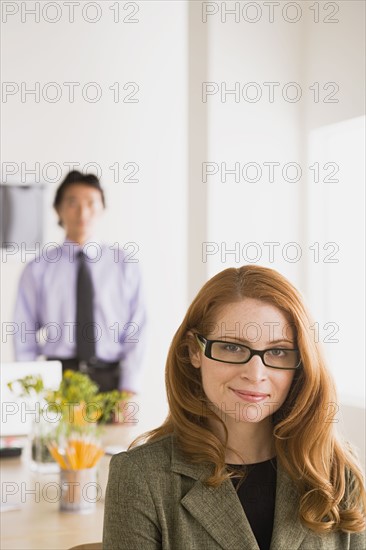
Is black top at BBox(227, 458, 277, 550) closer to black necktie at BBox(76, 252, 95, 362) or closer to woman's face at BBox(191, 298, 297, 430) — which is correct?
woman's face at BBox(191, 298, 297, 430)

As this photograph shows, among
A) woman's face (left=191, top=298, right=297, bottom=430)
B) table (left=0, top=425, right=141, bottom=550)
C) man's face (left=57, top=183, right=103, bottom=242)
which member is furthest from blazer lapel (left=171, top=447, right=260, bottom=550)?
man's face (left=57, top=183, right=103, bottom=242)

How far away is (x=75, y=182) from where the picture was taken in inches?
157

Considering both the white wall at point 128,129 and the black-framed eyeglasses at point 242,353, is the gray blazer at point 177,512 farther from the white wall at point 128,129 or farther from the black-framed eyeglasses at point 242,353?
the white wall at point 128,129

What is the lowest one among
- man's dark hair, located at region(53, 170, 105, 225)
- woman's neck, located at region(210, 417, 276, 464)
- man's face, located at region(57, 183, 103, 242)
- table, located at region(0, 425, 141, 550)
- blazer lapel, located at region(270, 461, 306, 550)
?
table, located at region(0, 425, 141, 550)

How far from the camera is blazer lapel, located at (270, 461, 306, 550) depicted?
138 cm

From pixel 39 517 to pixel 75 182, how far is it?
232 centimetres

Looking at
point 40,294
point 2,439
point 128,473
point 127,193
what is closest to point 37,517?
point 128,473

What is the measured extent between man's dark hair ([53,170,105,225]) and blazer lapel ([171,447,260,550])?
269 centimetres

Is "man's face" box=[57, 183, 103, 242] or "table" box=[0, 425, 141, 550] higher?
"man's face" box=[57, 183, 103, 242]

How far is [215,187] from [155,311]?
712 mm

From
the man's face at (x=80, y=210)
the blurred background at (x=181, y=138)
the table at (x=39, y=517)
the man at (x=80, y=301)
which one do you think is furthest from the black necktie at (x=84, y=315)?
the table at (x=39, y=517)

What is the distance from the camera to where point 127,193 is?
412 centimetres

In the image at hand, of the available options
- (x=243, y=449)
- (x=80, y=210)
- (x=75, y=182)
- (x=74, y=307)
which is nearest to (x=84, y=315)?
(x=74, y=307)

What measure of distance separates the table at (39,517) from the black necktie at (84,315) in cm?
157
